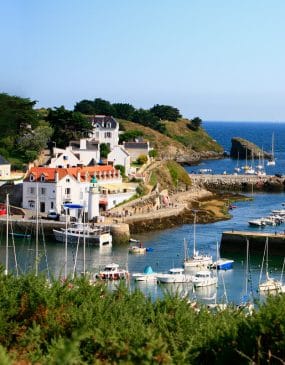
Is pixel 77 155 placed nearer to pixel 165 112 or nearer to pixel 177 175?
pixel 177 175

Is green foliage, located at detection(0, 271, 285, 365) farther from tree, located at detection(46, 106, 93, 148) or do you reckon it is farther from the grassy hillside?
the grassy hillside

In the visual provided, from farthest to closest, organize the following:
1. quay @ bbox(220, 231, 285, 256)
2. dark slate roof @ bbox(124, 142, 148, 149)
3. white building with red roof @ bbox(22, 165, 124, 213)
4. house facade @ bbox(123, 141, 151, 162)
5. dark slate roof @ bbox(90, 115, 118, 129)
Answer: dark slate roof @ bbox(90, 115, 118, 129)
dark slate roof @ bbox(124, 142, 148, 149)
house facade @ bbox(123, 141, 151, 162)
white building with red roof @ bbox(22, 165, 124, 213)
quay @ bbox(220, 231, 285, 256)

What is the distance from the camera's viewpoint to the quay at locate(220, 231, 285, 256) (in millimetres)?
34406

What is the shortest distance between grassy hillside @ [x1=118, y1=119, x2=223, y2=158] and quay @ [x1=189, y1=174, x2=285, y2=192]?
1265 cm

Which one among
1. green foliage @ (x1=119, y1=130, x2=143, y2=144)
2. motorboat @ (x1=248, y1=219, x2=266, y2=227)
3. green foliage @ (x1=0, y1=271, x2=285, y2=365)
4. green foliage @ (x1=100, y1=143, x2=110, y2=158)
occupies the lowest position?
motorboat @ (x1=248, y1=219, x2=266, y2=227)

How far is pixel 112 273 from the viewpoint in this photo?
28.1 metres

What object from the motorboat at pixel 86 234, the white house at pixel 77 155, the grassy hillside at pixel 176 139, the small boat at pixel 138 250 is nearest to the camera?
the small boat at pixel 138 250

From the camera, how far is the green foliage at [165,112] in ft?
316

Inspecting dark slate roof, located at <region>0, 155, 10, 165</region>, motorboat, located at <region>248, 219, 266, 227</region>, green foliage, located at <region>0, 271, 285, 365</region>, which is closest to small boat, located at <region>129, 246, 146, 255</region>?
motorboat, located at <region>248, 219, 266, 227</region>

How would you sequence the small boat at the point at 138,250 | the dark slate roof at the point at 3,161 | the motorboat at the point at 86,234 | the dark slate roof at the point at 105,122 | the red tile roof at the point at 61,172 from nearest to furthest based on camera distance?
the small boat at the point at 138,250
the motorboat at the point at 86,234
the red tile roof at the point at 61,172
the dark slate roof at the point at 3,161
the dark slate roof at the point at 105,122

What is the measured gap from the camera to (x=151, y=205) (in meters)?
43.8

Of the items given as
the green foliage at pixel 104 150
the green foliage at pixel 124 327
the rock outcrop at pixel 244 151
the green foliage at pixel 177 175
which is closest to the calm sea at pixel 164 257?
the green foliage at pixel 124 327

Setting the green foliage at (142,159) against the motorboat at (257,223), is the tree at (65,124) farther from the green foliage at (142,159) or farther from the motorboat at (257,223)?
the motorboat at (257,223)

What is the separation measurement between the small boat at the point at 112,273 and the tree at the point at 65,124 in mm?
26643
